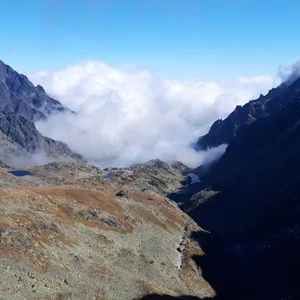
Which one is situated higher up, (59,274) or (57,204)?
(57,204)

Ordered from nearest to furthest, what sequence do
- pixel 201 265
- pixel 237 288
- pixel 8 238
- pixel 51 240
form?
1. pixel 8 238
2. pixel 51 240
3. pixel 237 288
4. pixel 201 265

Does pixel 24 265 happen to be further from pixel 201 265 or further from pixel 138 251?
pixel 201 265

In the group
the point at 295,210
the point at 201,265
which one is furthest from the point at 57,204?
the point at 295,210

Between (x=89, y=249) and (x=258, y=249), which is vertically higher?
(x=89, y=249)

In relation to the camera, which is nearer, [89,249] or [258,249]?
[89,249]

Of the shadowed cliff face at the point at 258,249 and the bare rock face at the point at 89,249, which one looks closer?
the bare rock face at the point at 89,249

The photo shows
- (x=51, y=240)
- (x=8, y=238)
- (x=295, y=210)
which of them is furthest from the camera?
(x=295, y=210)

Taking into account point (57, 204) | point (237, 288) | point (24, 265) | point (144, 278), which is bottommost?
point (237, 288)

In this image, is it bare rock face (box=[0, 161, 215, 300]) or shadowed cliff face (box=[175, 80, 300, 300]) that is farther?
shadowed cliff face (box=[175, 80, 300, 300])
